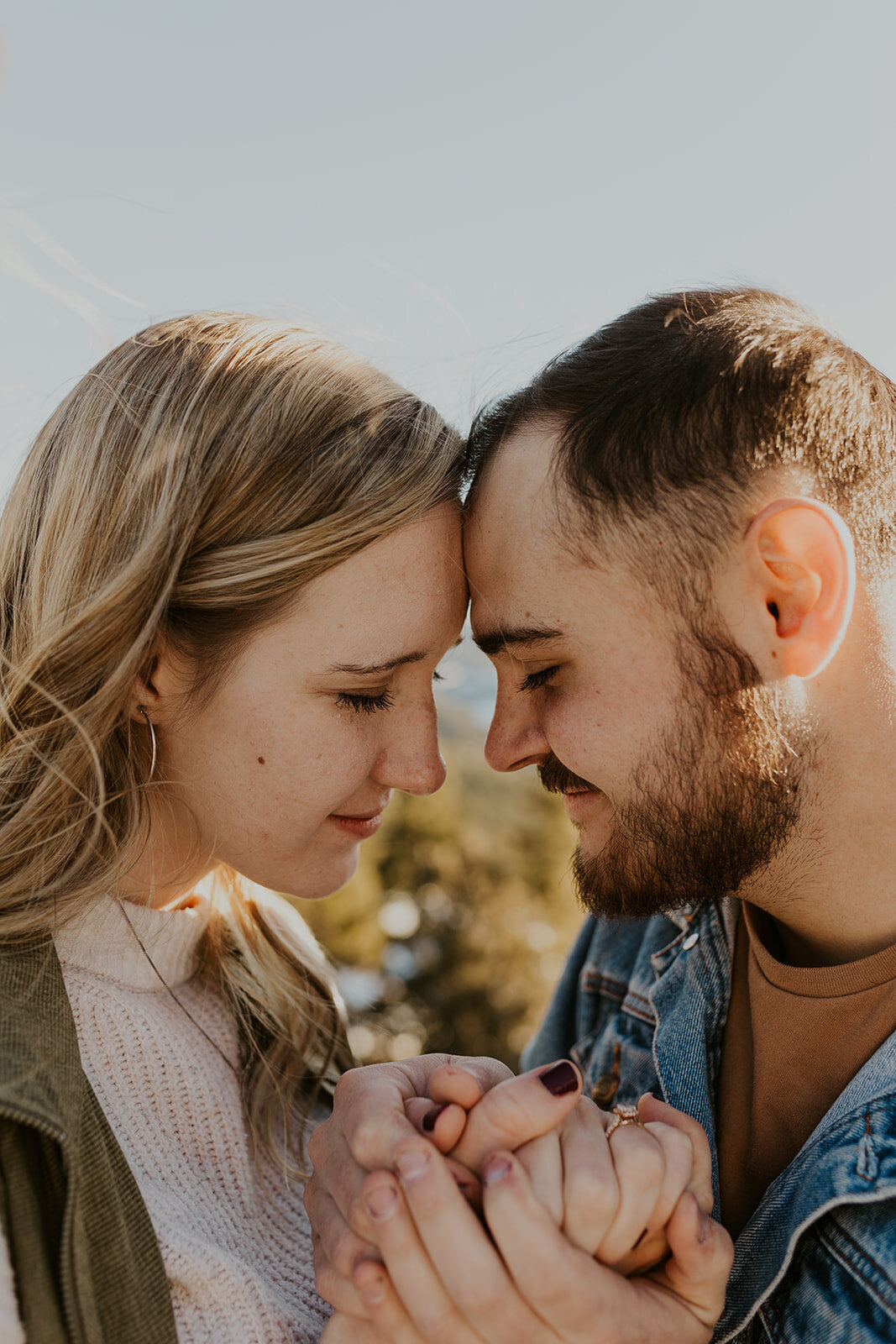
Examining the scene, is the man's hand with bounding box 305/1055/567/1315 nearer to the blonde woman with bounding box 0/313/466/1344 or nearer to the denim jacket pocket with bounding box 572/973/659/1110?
the blonde woman with bounding box 0/313/466/1344

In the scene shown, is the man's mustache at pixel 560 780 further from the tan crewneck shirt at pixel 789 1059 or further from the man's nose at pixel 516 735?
the tan crewneck shirt at pixel 789 1059

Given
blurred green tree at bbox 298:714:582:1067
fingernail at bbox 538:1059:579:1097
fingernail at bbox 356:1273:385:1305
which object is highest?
fingernail at bbox 538:1059:579:1097

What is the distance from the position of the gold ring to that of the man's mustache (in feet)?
2.42

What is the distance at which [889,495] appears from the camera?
7.19 ft

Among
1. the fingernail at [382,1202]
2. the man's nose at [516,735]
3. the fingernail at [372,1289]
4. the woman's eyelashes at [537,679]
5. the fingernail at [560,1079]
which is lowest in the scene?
the fingernail at [372,1289]

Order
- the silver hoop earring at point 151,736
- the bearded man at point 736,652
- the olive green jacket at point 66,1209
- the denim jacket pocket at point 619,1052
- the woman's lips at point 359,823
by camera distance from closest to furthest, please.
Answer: the olive green jacket at point 66,1209 < the bearded man at point 736,652 < the silver hoop earring at point 151,736 < the woman's lips at point 359,823 < the denim jacket pocket at point 619,1052

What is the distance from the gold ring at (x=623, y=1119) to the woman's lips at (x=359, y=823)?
92cm

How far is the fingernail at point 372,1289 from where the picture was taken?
1508mm

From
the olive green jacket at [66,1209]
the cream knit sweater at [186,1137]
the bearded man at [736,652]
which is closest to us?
the olive green jacket at [66,1209]

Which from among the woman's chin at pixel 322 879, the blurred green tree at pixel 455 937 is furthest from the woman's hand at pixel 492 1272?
the blurred green tree at pixel 455 937

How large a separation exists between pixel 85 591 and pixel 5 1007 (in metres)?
0.80

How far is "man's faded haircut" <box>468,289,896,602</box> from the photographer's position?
Result: 2.06 metres

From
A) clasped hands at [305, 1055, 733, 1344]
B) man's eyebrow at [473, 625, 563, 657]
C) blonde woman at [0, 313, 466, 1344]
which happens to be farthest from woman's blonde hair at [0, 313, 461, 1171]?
clasped hands at [305, 1055, 733, 1344]

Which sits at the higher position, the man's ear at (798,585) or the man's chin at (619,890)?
the man's ear at (798,585)
